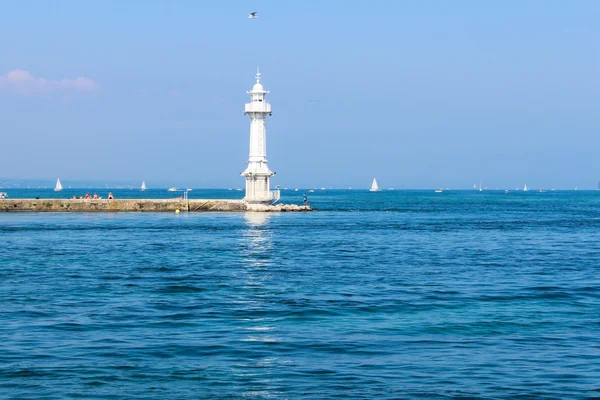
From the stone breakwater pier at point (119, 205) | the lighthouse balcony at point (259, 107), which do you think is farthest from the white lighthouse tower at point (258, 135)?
the stone breakwater pier at point (119, 205)

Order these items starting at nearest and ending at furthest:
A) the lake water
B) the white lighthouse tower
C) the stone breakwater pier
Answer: the lake water → the white lighthouse tower → the stone breakwater pier

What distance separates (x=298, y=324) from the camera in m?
20.4

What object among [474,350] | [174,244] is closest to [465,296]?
[474,350]

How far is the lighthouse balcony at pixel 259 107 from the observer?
8112 centimetres

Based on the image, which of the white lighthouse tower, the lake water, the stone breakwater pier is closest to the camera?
the lake water

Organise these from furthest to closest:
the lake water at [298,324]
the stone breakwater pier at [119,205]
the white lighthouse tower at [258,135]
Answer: the stone breakwater pier at [119,205] → the white lighthouse tower at [258,135] → the lake water at [298,324]

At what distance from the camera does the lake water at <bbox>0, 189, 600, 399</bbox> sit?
1494 centimetres

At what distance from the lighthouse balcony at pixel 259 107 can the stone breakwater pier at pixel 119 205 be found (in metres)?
11.2

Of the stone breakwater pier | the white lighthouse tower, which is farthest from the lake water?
the stone breakwater pier

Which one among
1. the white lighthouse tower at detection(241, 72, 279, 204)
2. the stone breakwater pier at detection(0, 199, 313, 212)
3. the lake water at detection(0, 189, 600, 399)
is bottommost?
the lake water at detection(0, 189, 600, 399)

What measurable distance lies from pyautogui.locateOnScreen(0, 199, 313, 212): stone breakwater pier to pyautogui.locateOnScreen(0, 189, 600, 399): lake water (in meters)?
48.7

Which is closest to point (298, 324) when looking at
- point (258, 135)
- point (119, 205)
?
point (258, 135)

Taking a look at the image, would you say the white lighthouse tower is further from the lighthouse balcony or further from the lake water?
the lake water

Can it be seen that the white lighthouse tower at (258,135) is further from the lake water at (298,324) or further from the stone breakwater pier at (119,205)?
the lake water at (298,324)
